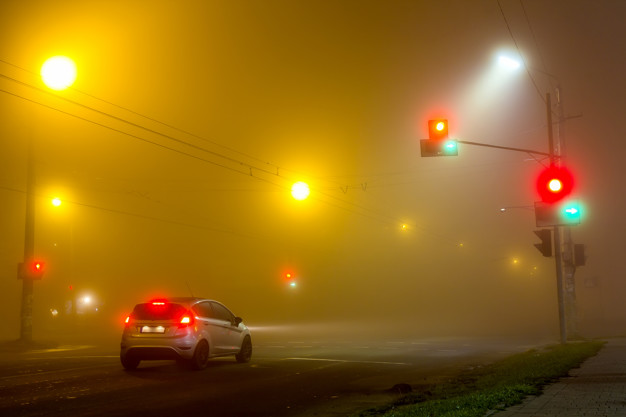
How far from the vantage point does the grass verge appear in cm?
886

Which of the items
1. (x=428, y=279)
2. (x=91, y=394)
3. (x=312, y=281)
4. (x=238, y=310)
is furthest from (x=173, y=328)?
(x=428, y=279)

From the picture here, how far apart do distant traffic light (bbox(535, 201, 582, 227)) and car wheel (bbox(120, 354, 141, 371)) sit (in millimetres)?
10883

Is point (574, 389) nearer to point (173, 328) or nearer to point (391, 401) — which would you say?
point (391, 401)

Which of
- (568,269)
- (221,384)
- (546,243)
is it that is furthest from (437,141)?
(568,269)

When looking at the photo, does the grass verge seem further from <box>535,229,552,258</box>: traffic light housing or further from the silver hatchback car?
the silver hatchback car

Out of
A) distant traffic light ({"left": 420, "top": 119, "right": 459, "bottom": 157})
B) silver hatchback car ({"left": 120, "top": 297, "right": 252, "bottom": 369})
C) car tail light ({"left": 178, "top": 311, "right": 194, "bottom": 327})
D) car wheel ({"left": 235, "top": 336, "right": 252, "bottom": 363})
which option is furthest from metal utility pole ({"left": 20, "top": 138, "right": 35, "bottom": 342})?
distant traffic light ({"left": 420, "top": 119, "right": 459, "bottom": 157})

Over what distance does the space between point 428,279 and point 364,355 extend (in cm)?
8068

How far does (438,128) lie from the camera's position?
17719 mm

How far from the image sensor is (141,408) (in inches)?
400

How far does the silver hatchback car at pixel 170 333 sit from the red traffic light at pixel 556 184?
8.32 metres

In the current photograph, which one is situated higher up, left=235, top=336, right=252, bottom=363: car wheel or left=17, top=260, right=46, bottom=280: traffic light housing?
left=17, top=260, right=46, bottom=280: traffic light housing

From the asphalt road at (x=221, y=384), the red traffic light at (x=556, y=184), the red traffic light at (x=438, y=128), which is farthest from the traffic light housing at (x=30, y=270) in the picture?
the red traffic light at (x=556, y=184)

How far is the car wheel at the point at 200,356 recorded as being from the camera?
50.2ft

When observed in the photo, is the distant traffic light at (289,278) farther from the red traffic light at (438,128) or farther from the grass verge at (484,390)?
the red traffic light at (438,128)
